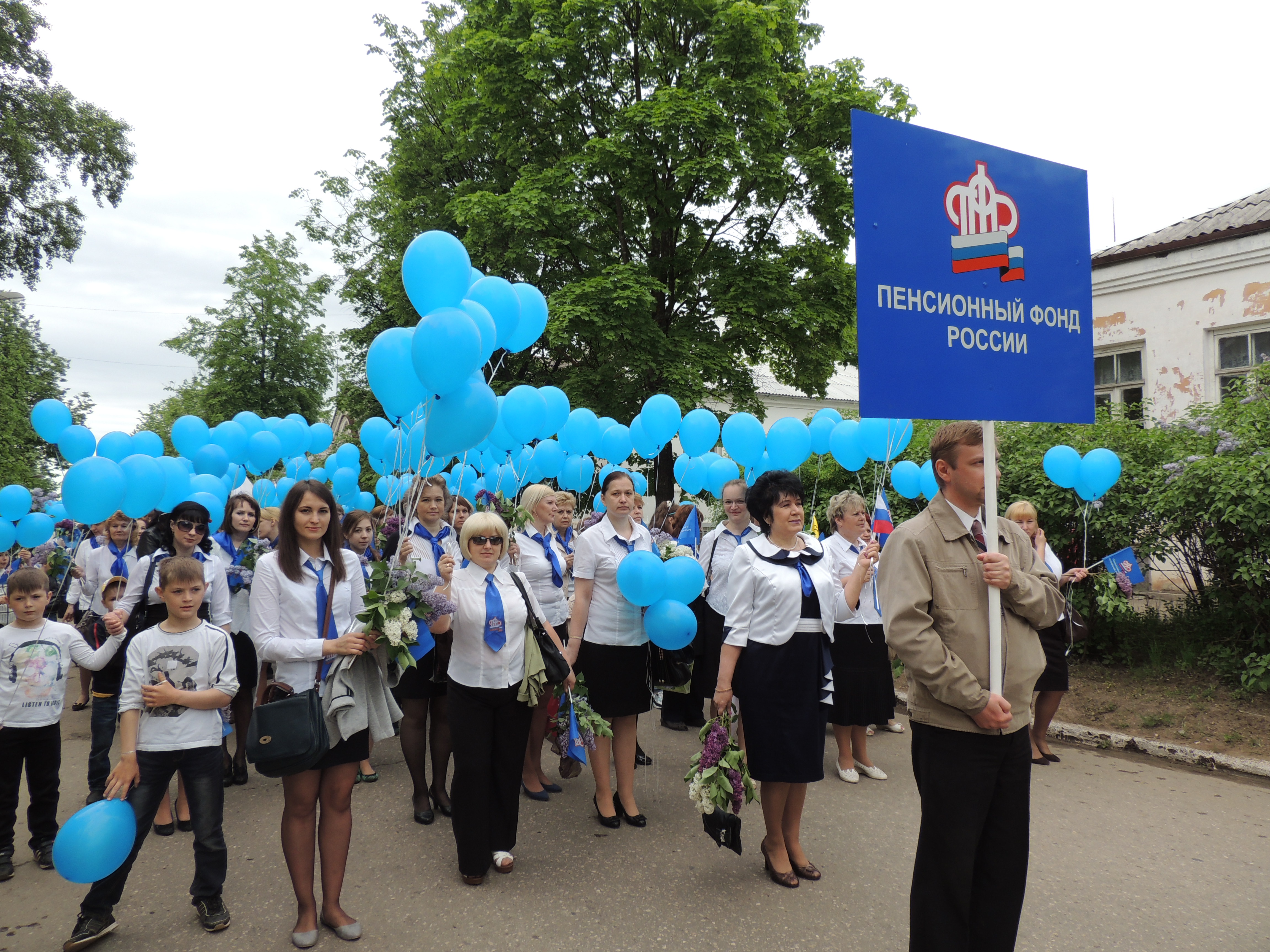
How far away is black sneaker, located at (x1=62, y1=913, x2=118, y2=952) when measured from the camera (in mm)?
3213

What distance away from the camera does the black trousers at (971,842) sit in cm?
255

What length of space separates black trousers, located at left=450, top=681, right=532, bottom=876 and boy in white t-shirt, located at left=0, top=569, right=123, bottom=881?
81.9 inches

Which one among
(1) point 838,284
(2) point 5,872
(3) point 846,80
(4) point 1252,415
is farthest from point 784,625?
(3) point 846,80

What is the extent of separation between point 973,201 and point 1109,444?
663 cm

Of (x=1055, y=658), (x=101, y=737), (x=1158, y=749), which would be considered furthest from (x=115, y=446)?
(x=1158, y=749)

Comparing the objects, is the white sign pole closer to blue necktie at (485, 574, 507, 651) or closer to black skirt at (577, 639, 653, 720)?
blue necktie at (485, 574, 507, 651)

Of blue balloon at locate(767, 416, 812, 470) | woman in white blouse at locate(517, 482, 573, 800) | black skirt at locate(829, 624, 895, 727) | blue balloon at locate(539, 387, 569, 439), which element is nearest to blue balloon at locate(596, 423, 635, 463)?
blue balloon at locate(539, 387, 569, 439)

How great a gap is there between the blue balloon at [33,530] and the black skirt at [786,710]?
24.4ft

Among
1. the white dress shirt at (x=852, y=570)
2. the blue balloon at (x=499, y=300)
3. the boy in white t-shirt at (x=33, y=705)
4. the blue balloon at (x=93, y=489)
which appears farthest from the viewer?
the white dress shirt at (x=852, y=570)

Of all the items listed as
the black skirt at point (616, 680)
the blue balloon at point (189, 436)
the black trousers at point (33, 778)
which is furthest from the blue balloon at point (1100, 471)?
the blue balloon at point (189, 436)

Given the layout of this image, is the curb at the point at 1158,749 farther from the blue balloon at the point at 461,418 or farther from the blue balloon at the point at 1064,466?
the blue balloon at the point at 461,418

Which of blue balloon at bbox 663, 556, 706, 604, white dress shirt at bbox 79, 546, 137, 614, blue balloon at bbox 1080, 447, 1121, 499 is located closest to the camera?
blue balloon at bbox 663, 556, 706, 604

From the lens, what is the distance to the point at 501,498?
8.06 metres

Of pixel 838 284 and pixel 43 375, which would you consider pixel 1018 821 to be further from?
pixel 43 375
